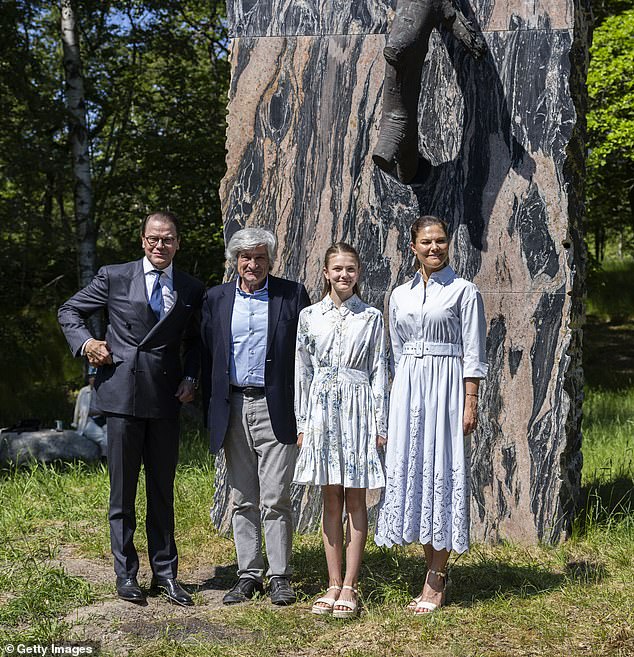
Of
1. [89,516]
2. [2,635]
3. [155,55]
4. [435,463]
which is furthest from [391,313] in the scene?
[155,55]

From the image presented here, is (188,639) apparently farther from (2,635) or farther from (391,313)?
(391,313)

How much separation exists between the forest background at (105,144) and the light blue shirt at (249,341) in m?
7.25

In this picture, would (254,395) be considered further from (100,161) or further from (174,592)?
(100,161)

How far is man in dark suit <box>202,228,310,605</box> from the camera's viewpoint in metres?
4.63

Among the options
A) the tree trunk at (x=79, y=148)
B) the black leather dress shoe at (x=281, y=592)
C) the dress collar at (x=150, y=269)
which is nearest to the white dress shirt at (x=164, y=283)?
the dress collar at (x=150, y=269)

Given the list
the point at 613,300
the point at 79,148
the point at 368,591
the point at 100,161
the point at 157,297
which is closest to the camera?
the point at 157,297

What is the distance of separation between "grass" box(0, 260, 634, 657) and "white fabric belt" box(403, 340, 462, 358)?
1.20 metres

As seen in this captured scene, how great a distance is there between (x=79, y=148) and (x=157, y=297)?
7477 millimetres

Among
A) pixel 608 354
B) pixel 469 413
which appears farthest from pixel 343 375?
pixel 608 354

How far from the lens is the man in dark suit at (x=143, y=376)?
15.1ft

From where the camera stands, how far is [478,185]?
581cm

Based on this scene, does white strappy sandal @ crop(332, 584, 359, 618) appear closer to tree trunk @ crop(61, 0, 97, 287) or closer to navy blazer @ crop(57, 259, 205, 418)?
navy blazer @ crop(57, 259, 205, 418)

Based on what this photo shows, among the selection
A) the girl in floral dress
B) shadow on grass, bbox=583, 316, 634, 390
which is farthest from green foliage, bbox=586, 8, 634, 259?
the girl in floral dress

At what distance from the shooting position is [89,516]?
21.2ft
